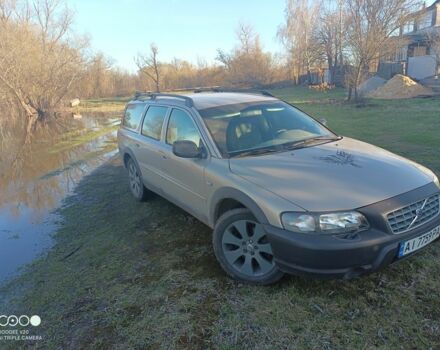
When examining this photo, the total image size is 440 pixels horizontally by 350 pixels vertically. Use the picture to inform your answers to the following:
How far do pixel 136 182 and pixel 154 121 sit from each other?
1.31 metres

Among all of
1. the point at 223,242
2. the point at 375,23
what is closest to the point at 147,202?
the point at 223,242

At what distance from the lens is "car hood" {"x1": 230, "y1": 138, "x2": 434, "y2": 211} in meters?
2.69

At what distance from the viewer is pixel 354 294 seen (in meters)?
2.96

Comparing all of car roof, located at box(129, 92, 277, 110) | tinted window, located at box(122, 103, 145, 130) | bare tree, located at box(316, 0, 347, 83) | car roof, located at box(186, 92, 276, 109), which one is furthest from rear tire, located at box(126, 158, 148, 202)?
bare tree, located at box(316, 0, 347, 83)

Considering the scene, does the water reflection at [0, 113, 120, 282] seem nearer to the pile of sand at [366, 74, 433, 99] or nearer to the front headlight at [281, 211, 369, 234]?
the front headlight at [281, 211, 369, 234]

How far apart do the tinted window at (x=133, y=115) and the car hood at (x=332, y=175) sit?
2.77 meters

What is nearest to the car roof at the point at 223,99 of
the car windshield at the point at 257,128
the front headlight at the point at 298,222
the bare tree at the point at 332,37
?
the car windshield at the point at 257,128

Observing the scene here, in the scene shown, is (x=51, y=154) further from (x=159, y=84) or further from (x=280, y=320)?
(x=159, y=84)

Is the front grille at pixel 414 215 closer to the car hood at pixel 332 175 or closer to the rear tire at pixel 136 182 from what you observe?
the car hood at pixel 332 175

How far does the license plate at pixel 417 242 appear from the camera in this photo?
2674mm

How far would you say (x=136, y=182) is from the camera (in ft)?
19.0

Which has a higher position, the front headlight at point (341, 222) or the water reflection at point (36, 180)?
the front headlight at point (341, 222)

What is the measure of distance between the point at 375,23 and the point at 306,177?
18787mm

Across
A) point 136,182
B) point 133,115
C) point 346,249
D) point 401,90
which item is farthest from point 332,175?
point 401,90
